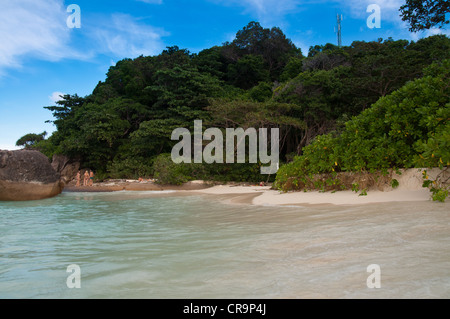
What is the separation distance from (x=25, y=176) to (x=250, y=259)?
9.89 meters

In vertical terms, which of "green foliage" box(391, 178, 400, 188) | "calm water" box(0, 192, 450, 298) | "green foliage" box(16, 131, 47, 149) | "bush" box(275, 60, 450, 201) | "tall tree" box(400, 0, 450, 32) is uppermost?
"tall tree" box(400, 0, 450, 32)

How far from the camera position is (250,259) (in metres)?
2.07

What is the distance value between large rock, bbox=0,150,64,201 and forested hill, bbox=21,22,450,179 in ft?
23.9

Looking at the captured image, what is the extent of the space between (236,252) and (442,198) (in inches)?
118

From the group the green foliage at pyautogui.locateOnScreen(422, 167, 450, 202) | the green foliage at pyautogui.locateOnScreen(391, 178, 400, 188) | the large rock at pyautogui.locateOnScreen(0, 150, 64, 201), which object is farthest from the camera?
the large rock at pyautogui.locateOnScreen(0, 150, 64, 201)

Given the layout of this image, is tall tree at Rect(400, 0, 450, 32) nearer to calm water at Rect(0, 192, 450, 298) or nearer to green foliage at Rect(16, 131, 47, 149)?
calm water at Rect(0, 192, 450, 298)

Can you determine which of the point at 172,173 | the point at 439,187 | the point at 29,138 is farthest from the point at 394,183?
the point at 29,138

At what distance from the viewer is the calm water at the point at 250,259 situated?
1.52 m

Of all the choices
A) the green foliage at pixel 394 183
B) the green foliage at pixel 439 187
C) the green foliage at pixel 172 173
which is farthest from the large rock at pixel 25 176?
the green foliage at pixel 439 187

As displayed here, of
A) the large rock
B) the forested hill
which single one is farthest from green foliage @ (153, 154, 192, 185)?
the large rock

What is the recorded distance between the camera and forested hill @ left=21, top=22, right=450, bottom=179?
1502 cm

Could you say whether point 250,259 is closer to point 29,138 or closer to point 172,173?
point 172,173

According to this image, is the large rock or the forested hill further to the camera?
the forested hill

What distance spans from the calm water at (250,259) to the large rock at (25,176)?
6755 millimetres
